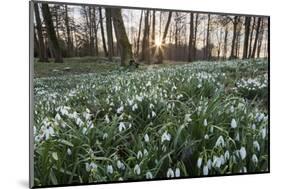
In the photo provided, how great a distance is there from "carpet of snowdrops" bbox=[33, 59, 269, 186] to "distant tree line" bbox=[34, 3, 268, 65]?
0.32ft

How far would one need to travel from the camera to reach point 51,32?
10.2 ft

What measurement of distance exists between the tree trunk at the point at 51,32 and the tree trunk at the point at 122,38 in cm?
39

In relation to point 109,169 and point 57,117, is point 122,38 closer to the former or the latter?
point 57,117

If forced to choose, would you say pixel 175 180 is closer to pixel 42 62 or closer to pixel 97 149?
pixel 97 149

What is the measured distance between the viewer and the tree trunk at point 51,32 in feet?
10.2

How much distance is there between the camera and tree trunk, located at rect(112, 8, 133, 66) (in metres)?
3.25

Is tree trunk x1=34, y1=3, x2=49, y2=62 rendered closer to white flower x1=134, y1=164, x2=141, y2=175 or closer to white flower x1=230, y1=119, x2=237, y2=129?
white flower x1=134, y1=164, x2=141, y2=175

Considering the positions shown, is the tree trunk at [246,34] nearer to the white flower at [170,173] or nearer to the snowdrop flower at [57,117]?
the white flower at [170,173]

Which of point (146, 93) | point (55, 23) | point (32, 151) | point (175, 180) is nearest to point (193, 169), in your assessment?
point (175, 180)

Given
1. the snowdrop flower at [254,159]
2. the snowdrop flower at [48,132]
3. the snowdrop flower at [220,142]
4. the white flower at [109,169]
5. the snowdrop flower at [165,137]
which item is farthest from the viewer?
the snowdrop flower at [254,159]

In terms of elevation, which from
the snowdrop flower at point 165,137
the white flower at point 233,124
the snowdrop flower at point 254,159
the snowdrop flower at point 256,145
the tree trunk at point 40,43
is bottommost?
the snowdrop flower at point 254,159

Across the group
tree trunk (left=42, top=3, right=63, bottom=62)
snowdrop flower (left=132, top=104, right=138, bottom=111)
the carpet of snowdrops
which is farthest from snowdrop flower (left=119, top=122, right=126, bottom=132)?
tree trunk (left=42, top=3, right=63, bottom=62)

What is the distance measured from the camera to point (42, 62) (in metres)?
3.09

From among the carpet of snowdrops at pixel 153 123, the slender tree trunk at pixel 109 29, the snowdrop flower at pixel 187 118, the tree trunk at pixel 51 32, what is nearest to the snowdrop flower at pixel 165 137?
the carpet of snowdrops at pixel 153 123
